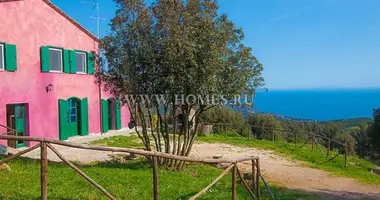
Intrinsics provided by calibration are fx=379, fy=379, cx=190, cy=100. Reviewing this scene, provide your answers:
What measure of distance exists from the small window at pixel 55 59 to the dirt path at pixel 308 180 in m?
7.66

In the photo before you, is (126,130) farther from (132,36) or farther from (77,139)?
(132,36)

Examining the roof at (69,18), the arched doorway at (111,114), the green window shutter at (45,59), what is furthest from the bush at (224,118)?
the green window shutter at (45,59)

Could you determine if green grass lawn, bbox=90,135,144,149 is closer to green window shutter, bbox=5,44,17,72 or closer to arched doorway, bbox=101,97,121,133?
arched doorway, bbox=101,97,121,133

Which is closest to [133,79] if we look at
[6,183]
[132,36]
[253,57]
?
[132,36]

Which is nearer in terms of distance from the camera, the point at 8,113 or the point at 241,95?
the point at 241,95

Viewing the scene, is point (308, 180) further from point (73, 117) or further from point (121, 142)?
point (73, 117)

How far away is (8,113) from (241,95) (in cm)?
990

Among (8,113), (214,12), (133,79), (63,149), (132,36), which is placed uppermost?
(214,12)

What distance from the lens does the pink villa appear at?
15.3m

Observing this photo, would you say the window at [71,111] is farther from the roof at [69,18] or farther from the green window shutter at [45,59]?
the roof at [69,18]

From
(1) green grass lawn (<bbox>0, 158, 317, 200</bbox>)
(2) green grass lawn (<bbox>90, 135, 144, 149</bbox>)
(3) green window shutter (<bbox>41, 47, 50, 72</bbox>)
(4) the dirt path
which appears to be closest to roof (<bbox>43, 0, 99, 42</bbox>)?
(3) green window shutter (<bbox>41, 47, 50, 72</bbox>)

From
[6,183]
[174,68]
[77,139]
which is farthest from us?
[77,139]

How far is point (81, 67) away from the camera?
20.0 metres

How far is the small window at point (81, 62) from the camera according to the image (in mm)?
19700
